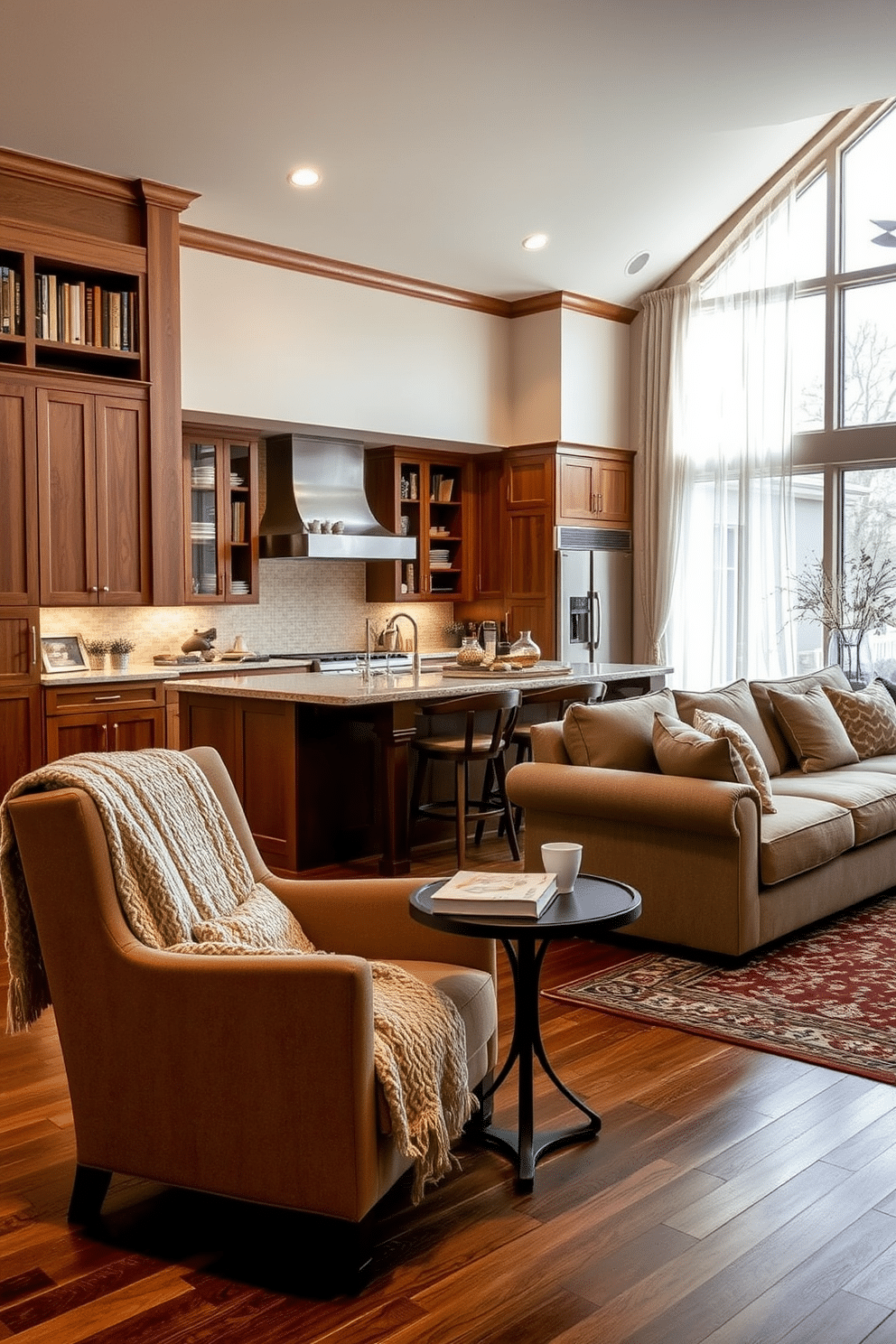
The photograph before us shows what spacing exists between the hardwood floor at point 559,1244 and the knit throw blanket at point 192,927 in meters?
0.23

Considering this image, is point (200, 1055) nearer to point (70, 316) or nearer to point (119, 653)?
point (70, 316)

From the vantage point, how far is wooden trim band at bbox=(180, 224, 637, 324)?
7145 millimetres

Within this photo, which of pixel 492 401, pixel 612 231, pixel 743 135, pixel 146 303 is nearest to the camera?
pixel 146 303

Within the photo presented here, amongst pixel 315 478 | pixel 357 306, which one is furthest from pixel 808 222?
pixel 315 478

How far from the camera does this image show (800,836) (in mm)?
4430

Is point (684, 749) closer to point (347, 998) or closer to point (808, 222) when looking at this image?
point (347, 998)

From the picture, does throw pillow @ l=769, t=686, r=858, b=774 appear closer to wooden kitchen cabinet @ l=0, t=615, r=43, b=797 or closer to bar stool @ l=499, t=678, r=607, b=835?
bar stool @ l=499, t=678, r=607, b=835

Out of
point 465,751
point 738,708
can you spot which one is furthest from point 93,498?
point 738,708

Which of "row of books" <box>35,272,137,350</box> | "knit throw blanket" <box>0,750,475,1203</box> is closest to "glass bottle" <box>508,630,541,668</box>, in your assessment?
"row of books" <box>35,272,137,350</box>

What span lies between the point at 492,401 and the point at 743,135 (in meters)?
2.38

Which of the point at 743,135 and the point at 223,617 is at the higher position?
the point at 743,135

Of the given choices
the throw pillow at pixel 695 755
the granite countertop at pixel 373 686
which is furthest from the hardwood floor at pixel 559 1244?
the granite countertop at pixel 373 686

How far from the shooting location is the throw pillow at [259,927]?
8.49 feet

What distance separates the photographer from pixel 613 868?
4.52m
